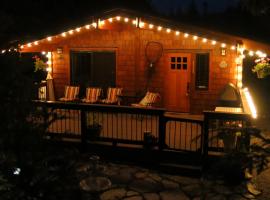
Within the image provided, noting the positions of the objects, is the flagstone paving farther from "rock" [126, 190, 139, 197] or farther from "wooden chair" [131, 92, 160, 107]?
"wooden chair" [131, 92, 160, 107]

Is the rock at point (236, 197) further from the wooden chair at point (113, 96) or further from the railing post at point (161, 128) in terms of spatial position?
the wooden chair at point (113, 96)

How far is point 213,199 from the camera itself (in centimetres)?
652

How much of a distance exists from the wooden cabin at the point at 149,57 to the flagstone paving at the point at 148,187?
529 cm

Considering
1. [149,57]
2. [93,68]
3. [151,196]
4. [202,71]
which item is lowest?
[151,196]

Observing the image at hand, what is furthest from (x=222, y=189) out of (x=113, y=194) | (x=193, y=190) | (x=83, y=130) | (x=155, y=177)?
(x=83, y=130)

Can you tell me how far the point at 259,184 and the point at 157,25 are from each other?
6.57 metres

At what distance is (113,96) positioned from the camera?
13.3 metres

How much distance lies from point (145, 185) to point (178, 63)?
6.68 m

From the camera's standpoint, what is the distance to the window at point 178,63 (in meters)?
12.7

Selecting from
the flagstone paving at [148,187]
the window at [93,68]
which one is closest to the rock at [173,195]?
the flagstone paving at [148,187]

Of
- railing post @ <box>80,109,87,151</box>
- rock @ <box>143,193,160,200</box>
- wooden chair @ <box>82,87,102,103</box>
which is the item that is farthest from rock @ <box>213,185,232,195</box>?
wooden chair @ <box>82,87,102,103</box>

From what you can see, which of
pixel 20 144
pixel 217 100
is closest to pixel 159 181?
pixel 20 144

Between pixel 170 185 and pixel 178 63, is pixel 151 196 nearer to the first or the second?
pixel 170 185

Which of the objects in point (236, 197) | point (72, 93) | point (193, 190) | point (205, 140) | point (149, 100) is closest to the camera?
point (236, 197)
